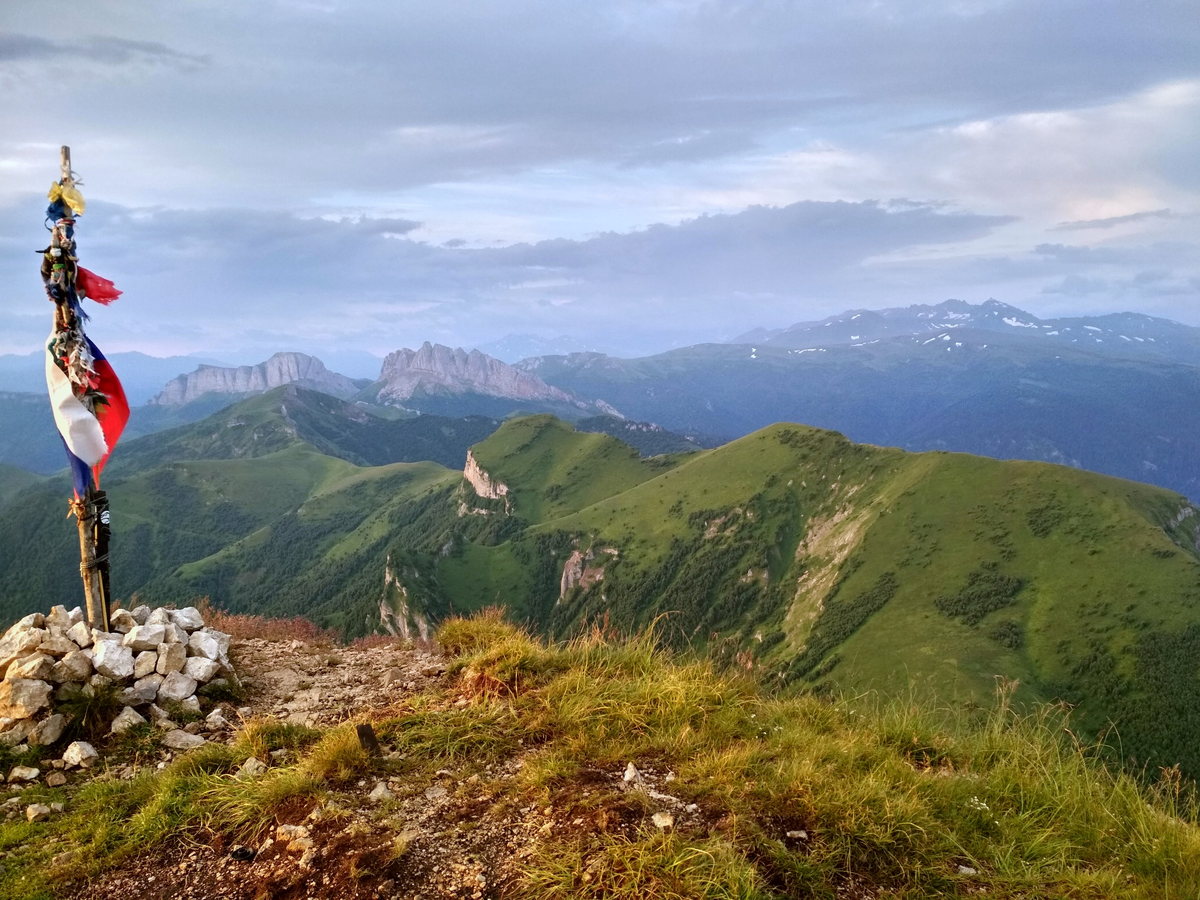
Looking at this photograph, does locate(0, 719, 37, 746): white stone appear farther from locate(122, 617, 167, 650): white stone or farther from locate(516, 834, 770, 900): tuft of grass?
locate(516, 834, 770, 900): tuft of grass

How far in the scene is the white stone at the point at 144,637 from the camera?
9.73 meters

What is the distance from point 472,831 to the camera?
5.77 metres

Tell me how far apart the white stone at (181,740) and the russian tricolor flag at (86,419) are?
14.7ft

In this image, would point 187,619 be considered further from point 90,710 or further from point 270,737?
point 270,737

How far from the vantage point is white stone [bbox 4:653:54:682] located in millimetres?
8656

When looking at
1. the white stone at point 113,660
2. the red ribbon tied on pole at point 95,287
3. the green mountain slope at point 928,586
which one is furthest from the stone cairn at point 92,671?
the green mountain slope at point 928,586

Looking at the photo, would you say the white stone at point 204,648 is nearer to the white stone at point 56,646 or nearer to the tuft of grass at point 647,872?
the white stone at point 56,646

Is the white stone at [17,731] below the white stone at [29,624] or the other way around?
below

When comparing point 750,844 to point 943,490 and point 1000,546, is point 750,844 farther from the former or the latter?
point 943,490

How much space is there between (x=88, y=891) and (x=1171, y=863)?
364 inches

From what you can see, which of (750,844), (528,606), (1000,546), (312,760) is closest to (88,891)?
(312,760)

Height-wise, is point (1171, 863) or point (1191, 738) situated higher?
point (1171, 863)

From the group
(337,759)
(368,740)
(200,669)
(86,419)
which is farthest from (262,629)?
(337,759)

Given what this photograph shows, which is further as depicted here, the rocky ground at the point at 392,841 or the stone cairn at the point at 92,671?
the stone cairn at the point at 92,671
